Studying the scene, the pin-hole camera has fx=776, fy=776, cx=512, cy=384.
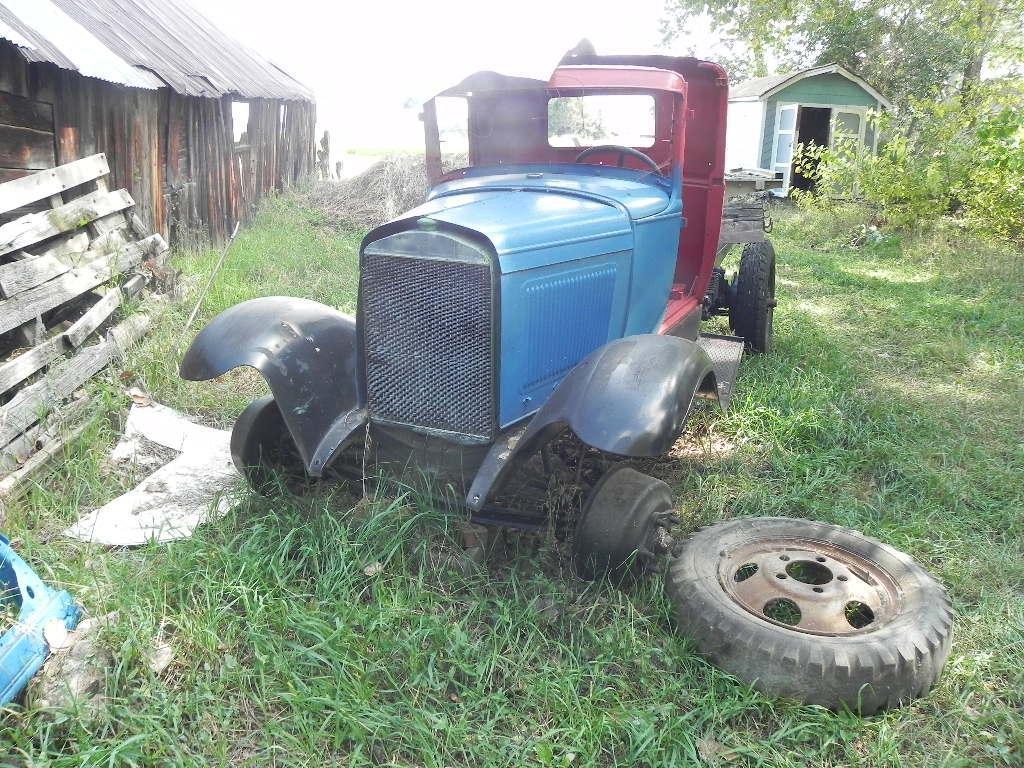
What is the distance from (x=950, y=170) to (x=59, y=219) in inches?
396

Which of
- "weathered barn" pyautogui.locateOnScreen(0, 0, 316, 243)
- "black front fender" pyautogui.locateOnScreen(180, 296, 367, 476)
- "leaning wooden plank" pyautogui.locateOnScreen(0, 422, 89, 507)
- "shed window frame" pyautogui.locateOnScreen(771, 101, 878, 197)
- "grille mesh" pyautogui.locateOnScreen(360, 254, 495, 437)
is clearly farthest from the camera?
"shed window frame" pyautogui.locateOnScreen(771, 101, 878, 197)

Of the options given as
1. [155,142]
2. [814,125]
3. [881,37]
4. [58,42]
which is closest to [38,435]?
[58,42]

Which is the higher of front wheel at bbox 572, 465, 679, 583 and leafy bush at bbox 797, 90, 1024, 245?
leafy bush at bbox 797, 90, 1024, 245

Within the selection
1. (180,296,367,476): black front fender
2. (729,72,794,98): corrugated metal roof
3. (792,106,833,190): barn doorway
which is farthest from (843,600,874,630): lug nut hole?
(792,106,833,190): barn doorway

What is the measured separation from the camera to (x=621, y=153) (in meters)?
4.58

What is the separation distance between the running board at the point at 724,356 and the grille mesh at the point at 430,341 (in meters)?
1.51

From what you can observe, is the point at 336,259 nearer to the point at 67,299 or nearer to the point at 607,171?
the point at 67,299

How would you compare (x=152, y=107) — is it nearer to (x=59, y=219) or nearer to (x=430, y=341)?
(x=59, y=219)

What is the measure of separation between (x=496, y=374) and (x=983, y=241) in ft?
29.8

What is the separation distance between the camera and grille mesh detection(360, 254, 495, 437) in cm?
308

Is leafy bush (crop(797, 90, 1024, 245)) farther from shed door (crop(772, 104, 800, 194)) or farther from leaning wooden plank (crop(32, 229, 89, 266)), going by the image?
leaning wooden plank (crop(32, 229, 89, 266))

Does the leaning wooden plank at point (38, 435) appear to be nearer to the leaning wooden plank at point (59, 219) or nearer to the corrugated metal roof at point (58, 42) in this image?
the leaning wooden plank at point (59, 219)

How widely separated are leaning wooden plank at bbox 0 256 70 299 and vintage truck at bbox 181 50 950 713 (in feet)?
4.85

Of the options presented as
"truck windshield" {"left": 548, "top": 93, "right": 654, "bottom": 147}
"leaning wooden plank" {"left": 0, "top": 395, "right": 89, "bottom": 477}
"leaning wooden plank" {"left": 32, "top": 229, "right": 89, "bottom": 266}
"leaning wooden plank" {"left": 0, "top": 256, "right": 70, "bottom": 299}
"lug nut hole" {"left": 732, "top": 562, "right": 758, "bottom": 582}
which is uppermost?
"truck windshield" {"left": 548, "top": 93, "right": 654, "bottom": 147}
